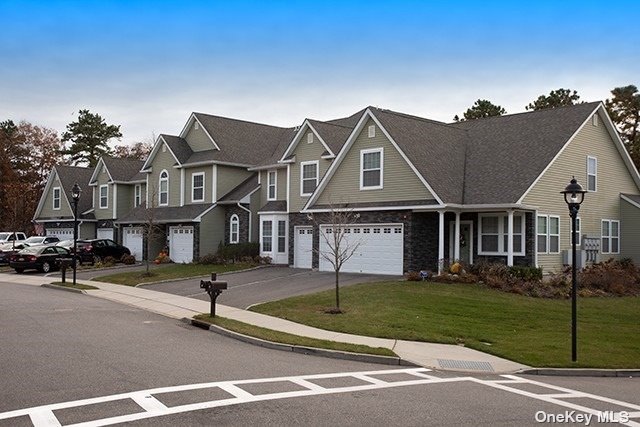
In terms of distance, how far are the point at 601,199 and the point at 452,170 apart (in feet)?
28.4

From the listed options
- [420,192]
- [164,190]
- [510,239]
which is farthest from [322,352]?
[164,190]

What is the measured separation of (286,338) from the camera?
48.3ft

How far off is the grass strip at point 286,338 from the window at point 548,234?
1430 centimetres

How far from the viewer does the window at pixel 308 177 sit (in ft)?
111

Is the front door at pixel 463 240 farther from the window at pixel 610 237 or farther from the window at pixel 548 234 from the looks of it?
the window at pixel 610 237

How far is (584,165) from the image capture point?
29.8 meters

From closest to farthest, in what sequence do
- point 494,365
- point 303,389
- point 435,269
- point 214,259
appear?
point 303,389 < point 494,365 < point 435,269 < point 214,259

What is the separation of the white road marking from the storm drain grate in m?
0.59

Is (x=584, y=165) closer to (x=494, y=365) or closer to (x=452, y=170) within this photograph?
(x=452, y=170)

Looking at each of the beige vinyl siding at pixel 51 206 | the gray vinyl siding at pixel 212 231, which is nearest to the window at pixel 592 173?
the gray vinyl siding at pixel 212 231

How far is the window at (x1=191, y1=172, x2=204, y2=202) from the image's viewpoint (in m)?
39.9

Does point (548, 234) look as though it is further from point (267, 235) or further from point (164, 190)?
point (164, 190)

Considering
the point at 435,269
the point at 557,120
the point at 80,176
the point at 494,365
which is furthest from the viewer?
the point at 80,176

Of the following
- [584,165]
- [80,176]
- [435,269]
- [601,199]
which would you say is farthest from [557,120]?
[80,176]
